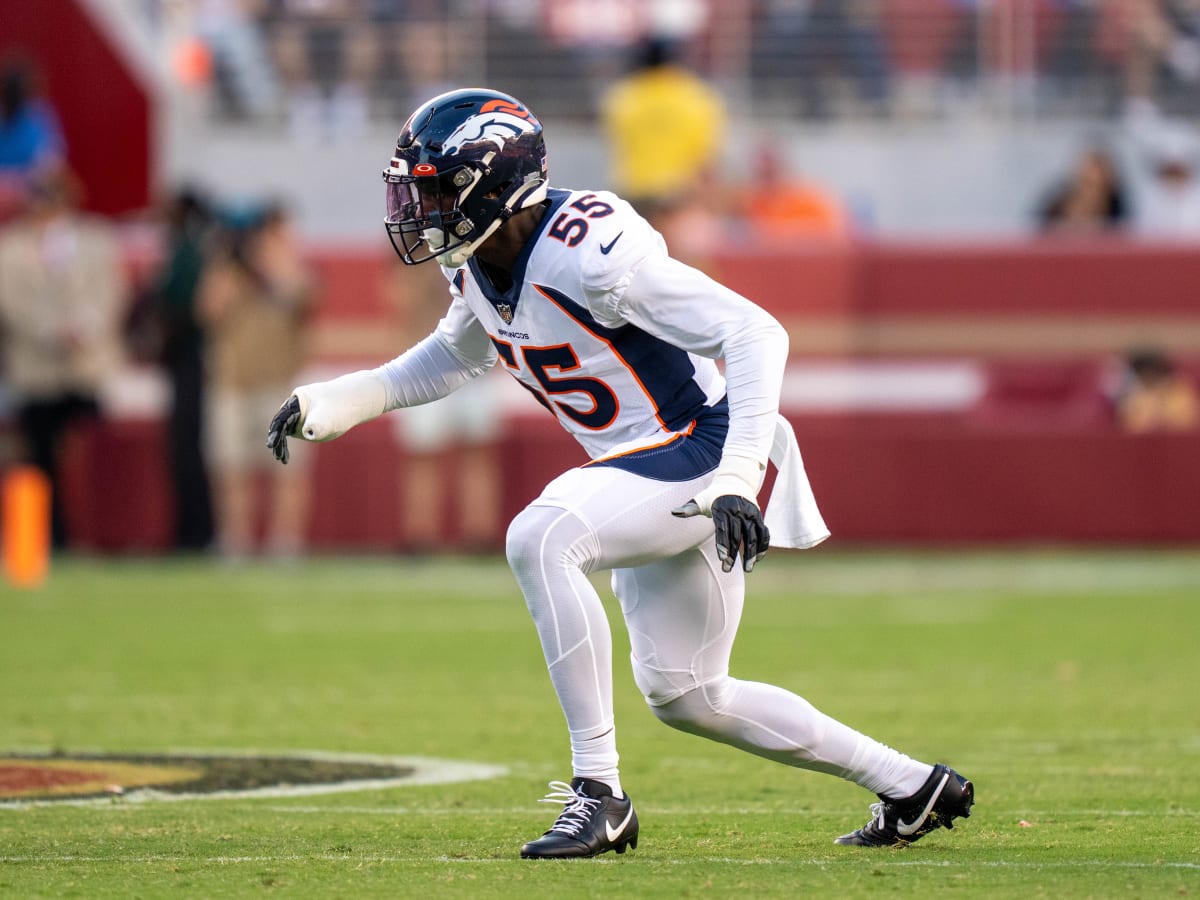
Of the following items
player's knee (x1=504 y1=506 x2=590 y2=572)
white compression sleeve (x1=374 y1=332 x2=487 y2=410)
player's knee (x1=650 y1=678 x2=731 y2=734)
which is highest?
white compression sleeve (x1=374 y1=332 x2=487 y2=410)

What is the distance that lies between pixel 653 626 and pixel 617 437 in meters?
0.47

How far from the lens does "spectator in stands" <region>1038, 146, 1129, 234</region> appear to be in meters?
17.3

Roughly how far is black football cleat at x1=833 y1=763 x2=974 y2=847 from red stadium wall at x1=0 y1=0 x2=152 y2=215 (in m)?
17.2

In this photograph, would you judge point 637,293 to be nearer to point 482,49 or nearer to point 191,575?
point 191,575

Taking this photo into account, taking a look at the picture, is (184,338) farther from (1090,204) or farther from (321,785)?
(321,785)

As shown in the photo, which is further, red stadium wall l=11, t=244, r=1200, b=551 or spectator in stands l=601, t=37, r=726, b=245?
spectator in stands l=601, t=37, r=726, b=245

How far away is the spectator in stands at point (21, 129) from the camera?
56.4 ft

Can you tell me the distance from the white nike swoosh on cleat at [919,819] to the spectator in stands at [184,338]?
10434mm

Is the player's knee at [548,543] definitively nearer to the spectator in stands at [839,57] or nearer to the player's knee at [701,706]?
the player's knee at [701,706]

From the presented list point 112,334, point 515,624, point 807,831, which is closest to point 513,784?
point 807,831

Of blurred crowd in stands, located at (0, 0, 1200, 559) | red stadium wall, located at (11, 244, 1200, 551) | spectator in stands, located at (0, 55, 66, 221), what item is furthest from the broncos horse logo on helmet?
spectator in stands, located at (0, 55, 66, 221)

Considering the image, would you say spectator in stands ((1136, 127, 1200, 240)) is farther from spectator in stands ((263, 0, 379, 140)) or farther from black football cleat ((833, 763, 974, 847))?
black football cleat ((833, 763, 974, 847))

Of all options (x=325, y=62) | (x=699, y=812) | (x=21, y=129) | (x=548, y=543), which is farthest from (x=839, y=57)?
(x=548, y=543)

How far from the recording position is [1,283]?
15.1 meters
